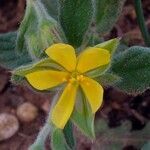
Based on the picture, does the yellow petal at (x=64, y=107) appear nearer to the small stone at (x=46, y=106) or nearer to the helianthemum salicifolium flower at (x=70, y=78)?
the helianthemum salicifolium flower at (x=70, y=78)

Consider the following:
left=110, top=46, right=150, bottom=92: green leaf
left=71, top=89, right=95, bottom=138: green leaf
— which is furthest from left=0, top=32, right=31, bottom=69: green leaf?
left=71, top=89, right=95, bottom=138: green leaf

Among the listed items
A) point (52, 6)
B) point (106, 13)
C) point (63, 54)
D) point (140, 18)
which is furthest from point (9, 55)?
point (63, 54)

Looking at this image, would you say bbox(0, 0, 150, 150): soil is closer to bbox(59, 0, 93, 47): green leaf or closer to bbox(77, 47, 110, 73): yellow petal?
bbox(59, 0, 93, 47): green leaf

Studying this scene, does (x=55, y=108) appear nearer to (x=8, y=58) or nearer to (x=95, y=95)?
(x=95, y=95)

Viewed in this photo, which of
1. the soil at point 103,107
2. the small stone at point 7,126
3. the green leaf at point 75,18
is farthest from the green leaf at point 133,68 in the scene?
the small stone at point 7,126

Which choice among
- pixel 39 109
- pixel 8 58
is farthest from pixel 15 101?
pixel 8 58

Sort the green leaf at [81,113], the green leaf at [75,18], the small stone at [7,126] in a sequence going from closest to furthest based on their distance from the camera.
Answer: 1. the green leaf at [81,113]
2. the green leaf at [75,18]
3. the small stone at [7,126]

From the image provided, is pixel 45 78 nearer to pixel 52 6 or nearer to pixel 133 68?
pixel 133 68
